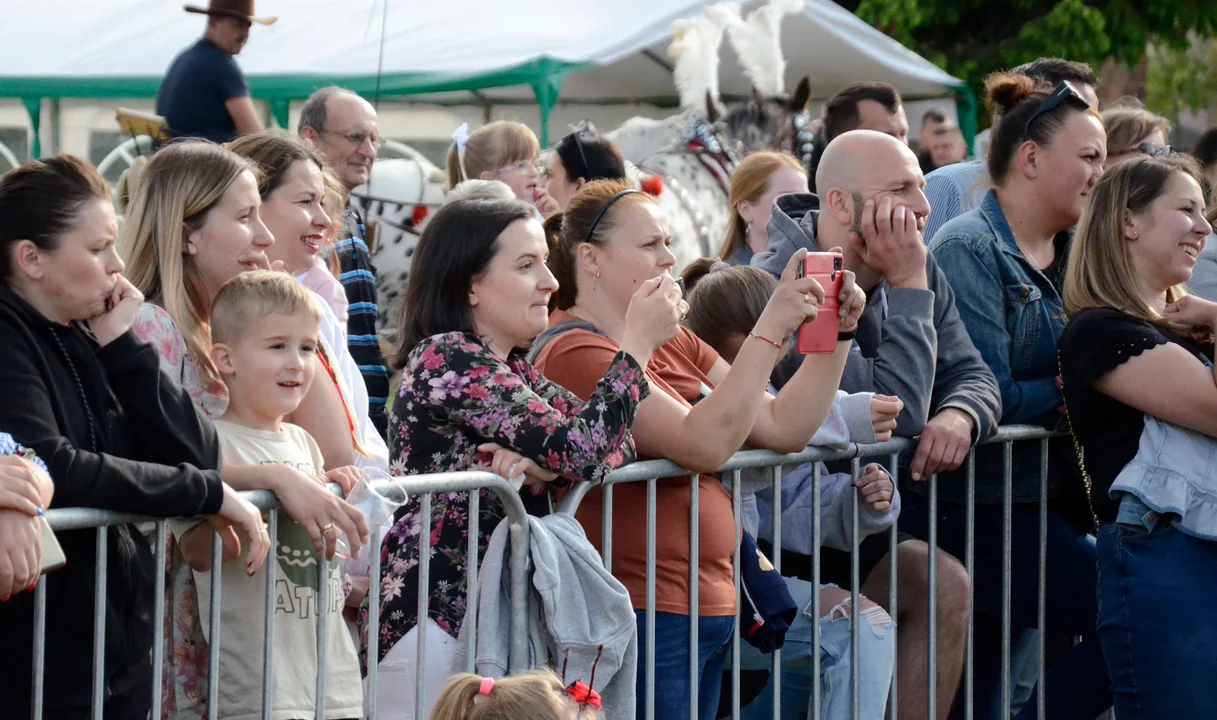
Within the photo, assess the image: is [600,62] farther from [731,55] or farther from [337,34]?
[337,34]

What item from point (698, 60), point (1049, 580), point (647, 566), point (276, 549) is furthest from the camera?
point (698, 60)

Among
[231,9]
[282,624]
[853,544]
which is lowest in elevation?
[853,544]

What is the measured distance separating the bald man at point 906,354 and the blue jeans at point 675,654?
67 cm

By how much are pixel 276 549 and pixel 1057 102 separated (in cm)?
302

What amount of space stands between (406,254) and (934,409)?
4.28 m

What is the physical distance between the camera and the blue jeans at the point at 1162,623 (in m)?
4.10

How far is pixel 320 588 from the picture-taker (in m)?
3.19

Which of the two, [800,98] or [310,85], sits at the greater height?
[800,98]

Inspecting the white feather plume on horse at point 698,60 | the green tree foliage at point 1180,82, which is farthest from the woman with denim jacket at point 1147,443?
the green tree foliage at point 1180,82

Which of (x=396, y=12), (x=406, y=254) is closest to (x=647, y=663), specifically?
(x=406, y=254)

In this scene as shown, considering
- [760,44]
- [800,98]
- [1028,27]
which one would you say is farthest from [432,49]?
[1028,27]

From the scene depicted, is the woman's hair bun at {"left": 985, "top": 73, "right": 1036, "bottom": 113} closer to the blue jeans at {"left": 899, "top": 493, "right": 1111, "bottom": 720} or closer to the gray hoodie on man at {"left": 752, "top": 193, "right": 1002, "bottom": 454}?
the gray hoodie on man at {"left": 752, "top": 193, "right": 1002, "bottom": 454}

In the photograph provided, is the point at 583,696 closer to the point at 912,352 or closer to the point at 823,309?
the point at 823,309

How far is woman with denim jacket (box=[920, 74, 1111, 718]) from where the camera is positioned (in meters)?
4.66
